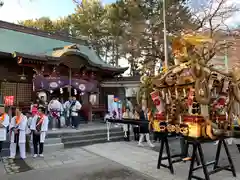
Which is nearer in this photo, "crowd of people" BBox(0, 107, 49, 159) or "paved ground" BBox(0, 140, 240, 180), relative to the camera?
"paved ground" BBox(0, 140, 240, 180)

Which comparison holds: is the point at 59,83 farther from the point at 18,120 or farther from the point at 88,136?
the point at 18,120

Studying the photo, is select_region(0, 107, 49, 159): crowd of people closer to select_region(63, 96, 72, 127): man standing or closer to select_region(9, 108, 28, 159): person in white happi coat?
select_region(9, 108, 28, 159): person in white happi coat

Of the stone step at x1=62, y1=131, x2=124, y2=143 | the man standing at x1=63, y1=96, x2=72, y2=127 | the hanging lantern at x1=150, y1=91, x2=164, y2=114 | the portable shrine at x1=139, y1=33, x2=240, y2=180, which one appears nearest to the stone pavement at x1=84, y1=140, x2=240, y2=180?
the portable shrine at x1=139, y1=33, x2=240, y2=180

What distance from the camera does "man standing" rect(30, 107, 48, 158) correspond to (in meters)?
7.66

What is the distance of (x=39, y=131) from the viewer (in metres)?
7.68

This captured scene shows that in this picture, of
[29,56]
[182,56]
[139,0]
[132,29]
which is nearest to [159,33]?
[132,29]

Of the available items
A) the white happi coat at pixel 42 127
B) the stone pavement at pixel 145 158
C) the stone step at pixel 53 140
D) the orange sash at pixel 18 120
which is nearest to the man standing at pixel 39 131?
the white happi coat at pixel 42 127

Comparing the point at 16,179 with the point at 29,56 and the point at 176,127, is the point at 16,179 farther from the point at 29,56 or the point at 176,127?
the point at 29,56

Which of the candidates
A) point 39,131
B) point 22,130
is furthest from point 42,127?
point 22,130

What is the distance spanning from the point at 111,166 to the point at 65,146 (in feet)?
10.8

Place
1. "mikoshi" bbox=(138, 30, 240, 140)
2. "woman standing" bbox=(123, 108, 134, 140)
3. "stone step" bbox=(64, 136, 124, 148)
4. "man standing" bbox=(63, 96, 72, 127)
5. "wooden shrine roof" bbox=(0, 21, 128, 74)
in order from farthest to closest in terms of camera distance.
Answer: "wooden shrine roof" bbox=(0, 21, 128, 74) < "man standing" bbox=(63, 96, 72, 127) < "woman standing" bbox=(123, 108, 134, 140) < "stone step" bbox=(64, 136, 124, 148) < "mikoshi" bbox=(138, 30, 240, 140)

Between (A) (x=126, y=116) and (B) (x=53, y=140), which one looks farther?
(A) (x=126, y=116)

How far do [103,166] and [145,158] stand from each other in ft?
5.50

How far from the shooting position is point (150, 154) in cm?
806
